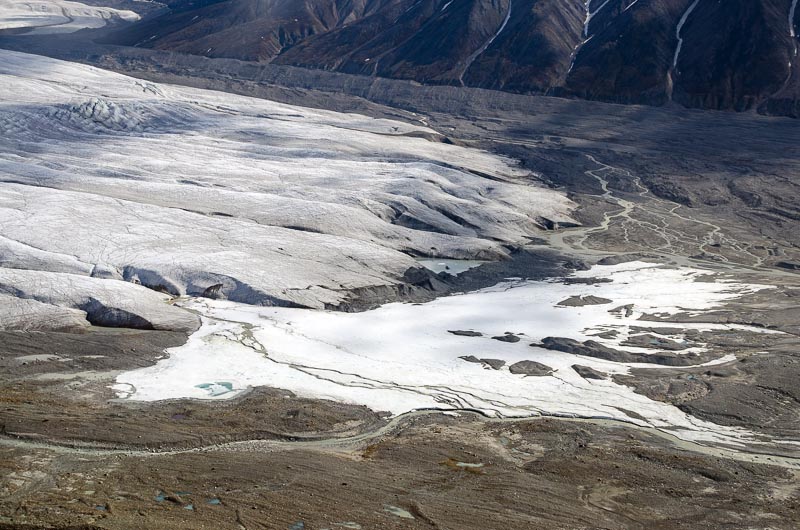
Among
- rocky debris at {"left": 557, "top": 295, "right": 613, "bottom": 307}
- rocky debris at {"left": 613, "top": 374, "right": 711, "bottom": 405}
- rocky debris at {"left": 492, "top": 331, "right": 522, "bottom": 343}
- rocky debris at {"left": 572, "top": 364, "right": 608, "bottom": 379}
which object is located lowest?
rocky debris at {"left": 557, "top": 295, "right": 613, "bottom": 307}

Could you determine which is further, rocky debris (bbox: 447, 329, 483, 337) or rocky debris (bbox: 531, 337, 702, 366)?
rocky debris (bbox: 447, 329, 483, 337)

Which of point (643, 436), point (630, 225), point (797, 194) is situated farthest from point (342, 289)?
point (797, 194)

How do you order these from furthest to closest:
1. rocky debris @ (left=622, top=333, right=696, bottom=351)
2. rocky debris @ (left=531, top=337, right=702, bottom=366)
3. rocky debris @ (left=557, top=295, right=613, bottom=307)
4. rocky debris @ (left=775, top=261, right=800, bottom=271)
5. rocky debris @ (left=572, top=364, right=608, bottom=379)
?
rocky debris @ (left=775, top=261, right=800, bottom=271) → rocky debris @ (left=557, top=295, right=613, bottom=307) → rocky debris @ (left=622, top=333, right=696, bottom=351) → rocky debris @ (left=531, top=337, right=702, bottom=366) → rocky debris @ (left=572, top=364, right=608, bottom=379)

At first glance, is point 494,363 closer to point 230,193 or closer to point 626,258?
point 626,258

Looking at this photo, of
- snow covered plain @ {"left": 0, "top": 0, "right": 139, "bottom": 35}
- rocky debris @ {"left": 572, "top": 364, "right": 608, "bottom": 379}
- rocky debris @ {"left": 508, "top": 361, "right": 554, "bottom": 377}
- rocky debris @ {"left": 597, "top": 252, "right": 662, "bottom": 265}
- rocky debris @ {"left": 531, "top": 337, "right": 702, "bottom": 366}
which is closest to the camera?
rocky debris @ {"left": 572, "top": 364, "right": 608, "bottom": 379}

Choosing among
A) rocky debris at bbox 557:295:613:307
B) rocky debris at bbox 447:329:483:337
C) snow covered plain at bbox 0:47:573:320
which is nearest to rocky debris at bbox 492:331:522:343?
rocky debris at bbox 447:329:483:337

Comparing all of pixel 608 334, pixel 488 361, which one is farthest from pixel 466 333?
pixel 608 334

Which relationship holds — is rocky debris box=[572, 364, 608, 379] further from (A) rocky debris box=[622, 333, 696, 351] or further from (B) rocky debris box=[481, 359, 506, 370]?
(A) rocky debris box=[622, 333, 696, 351]
